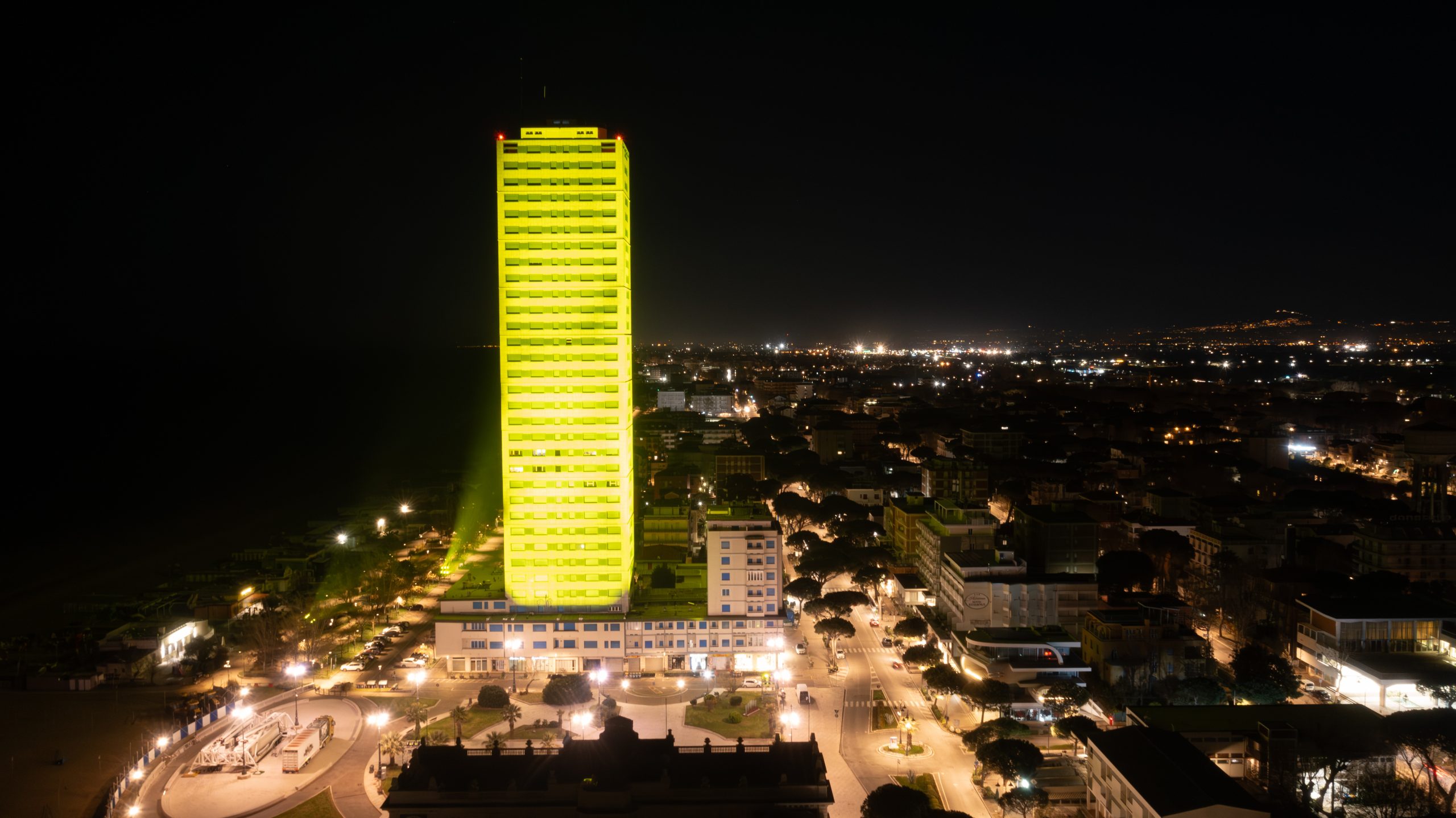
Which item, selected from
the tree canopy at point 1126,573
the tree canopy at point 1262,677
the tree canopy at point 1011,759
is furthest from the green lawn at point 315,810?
the tree canopy at point 1126,573

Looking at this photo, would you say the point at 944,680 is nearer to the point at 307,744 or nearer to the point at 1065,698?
the point at 1065,698

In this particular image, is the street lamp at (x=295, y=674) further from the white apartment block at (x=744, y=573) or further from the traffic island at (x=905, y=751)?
the traffic island at (x=905, y=751)

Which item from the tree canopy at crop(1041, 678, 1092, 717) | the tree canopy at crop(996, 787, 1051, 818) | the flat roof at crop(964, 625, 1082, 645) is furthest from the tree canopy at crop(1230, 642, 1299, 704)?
the tree canopy at crop(996, 787, 1051, 818)

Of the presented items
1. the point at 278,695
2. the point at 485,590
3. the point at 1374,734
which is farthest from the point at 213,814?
the point at 1374,734

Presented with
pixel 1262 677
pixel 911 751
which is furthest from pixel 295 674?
pixel 1262 677

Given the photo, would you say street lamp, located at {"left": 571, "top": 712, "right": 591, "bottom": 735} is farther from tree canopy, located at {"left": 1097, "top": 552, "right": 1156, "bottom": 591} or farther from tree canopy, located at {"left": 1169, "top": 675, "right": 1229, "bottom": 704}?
tree canopy, located at {"left": 1097, "top": 552, "right": 1156, "bottom": 591}

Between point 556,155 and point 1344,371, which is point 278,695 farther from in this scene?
point 1344,371
